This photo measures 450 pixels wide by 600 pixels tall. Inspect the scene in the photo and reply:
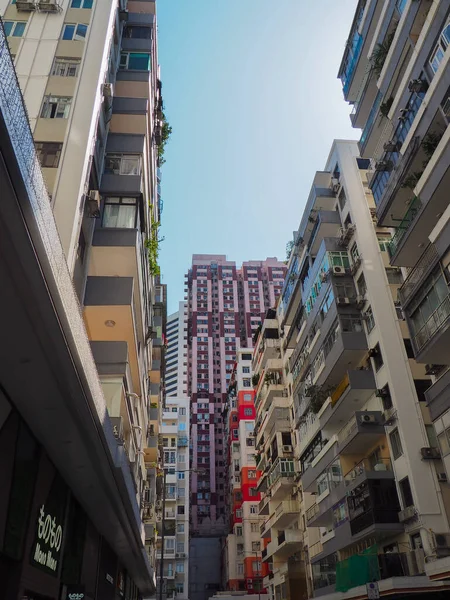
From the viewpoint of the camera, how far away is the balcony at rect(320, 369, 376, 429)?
89.9ft

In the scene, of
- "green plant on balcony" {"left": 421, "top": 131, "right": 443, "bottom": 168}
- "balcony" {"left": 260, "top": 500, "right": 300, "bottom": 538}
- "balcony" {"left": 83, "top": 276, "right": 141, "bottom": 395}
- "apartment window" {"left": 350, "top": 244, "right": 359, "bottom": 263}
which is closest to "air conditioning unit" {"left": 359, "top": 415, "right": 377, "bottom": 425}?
"apartment window" {"left": 350, "top": 244, "right": 359, "bottom": 263}

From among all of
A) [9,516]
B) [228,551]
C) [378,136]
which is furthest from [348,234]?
[228,551]

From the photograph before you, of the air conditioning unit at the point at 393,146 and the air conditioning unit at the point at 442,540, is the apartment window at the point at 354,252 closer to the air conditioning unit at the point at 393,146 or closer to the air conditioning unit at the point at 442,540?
the air conditioning unit at the point at 393,146

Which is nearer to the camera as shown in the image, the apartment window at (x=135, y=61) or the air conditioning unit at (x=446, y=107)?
the air conditioning unit at (x=446, y=107)

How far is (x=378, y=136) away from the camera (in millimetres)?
25578

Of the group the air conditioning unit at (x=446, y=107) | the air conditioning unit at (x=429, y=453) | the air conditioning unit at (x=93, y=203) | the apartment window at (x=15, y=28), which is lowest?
the air conditioning unit at (x=429, y=453)

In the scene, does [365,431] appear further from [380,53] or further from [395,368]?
[380,53]

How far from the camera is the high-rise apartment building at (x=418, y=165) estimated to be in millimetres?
17641

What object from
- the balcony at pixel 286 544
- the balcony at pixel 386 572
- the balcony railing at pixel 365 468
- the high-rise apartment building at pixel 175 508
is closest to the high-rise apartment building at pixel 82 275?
the balcony at pixel 386 572

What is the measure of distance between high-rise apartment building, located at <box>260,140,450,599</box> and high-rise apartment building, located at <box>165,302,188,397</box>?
92.8 meters

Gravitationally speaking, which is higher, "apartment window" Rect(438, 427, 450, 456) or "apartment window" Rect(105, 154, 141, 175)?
"apartment window" Rect(105, 154, 141, 175)

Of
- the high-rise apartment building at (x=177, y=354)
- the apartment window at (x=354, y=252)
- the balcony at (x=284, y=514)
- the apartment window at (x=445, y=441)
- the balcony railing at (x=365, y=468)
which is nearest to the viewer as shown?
the apartment window at (x=445, y=441)

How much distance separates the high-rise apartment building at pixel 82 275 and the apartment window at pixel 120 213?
0.20ft

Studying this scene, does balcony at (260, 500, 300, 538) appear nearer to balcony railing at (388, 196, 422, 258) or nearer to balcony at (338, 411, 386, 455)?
balcony at (338, 411, 386, 455)
